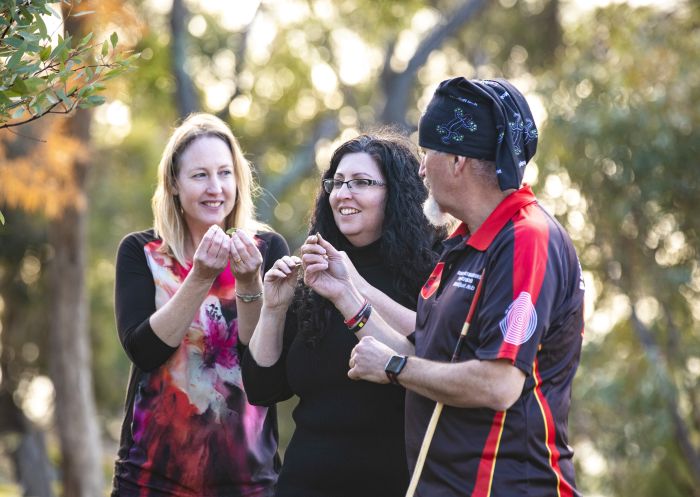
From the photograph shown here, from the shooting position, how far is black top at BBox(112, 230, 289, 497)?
437 cm

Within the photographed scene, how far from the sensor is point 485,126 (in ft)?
10.5

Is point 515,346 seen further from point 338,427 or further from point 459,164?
point 338,427

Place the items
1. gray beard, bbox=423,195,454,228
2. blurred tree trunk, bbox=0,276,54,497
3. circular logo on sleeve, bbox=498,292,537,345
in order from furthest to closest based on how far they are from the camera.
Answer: blurred tree trunk, bbox=0,276,54,497
gray beard, bbox=423,195,454,228
circular logo on sleeve, bbox=498,292,537,345

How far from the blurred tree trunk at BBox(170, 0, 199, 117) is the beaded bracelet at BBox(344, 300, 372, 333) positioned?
10.2m

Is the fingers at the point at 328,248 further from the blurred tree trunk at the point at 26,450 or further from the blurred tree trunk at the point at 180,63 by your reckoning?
the blurred tree trunk at the point at 26,450

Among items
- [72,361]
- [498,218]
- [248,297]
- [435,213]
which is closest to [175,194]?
[248,297]

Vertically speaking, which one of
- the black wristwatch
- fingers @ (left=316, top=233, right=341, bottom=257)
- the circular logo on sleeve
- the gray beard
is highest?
the gray beard

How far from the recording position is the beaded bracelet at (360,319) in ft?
12.2

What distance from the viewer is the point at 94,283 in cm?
2975

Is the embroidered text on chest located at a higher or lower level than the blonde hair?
lower

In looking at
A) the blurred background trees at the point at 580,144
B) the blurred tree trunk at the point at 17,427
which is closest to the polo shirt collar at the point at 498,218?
the blurred background trees at the point at 580,144

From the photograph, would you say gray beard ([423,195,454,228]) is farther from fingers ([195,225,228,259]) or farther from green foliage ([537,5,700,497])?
green foliage ([537,5,700,497])

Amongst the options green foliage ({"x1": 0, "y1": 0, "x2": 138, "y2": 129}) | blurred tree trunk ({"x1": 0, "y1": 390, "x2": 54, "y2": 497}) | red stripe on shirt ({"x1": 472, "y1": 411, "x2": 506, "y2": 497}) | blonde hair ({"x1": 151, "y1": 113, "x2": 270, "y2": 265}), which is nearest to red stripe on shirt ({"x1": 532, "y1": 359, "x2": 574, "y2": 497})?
red stripe on shirt ({"x1": 472, "y1": 411, "x2": 506, "y2": 497})

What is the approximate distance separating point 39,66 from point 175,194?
4.59 ft
